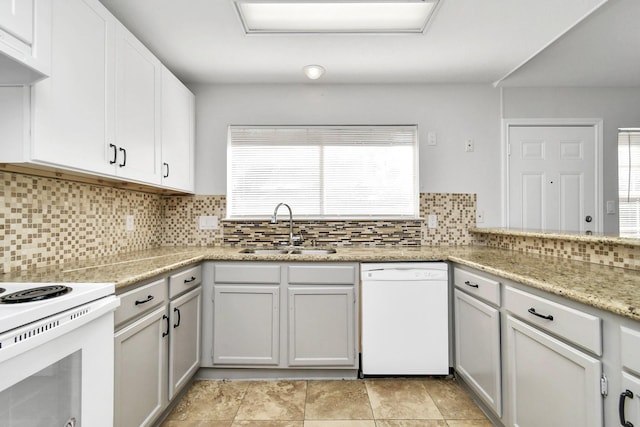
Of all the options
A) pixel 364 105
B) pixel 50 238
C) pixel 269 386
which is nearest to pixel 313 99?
pixel 364 105

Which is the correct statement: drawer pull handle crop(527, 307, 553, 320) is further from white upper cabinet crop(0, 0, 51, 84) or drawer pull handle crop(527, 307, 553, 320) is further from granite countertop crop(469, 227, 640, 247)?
white upper cabinet crop(0, 0, 51, 84)

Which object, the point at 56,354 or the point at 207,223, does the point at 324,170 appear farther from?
the point at 56,354

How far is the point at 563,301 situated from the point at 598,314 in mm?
145

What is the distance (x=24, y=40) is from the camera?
1.08 metres

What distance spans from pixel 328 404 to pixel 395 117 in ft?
7.72

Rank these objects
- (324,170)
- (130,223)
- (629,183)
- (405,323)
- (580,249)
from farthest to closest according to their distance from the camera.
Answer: (629,183)
(324,170)
(130,223)
(405,323)
(580,249)

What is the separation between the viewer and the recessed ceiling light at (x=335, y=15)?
179 centimetres

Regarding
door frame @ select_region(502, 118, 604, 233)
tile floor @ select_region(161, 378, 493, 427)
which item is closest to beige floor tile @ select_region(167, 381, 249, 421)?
tile floor @ select_region(161, 378, 493, 427)

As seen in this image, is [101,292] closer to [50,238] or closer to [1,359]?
[1,359]

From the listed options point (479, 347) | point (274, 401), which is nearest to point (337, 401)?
point (274, 401)

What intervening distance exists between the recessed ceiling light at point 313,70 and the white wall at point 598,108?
1.80 m

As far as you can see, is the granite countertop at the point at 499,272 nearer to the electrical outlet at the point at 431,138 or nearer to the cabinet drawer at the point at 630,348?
the cabinet drawer at the point at 630,348

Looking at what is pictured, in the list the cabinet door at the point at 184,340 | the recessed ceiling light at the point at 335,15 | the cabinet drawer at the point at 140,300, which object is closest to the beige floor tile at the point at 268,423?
the cabinet door at the point at 184,340

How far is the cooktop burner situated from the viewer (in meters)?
0.92
